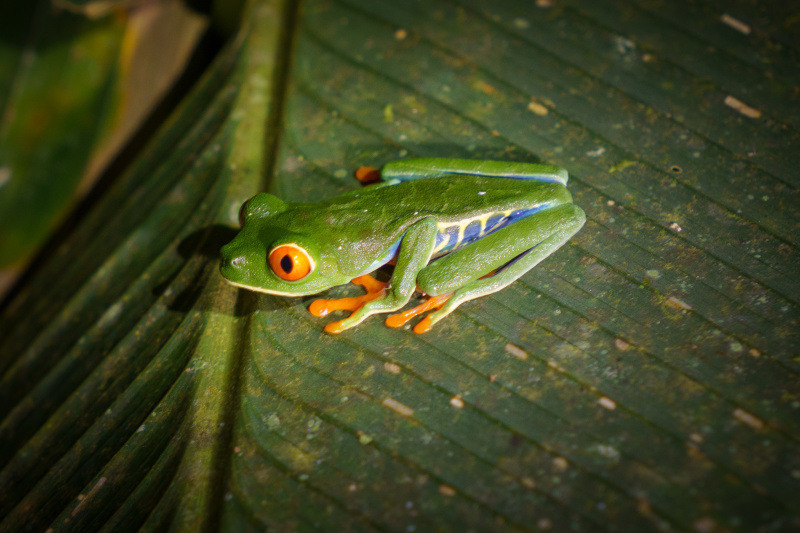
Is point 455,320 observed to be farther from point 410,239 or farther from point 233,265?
point 233,265

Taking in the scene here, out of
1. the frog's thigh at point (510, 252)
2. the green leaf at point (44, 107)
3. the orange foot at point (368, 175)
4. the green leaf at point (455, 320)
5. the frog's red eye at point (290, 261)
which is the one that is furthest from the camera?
the green leaf at point (44, 107)

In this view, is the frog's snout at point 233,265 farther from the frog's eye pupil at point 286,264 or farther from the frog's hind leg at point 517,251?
the frog's hind leg at point 517,251

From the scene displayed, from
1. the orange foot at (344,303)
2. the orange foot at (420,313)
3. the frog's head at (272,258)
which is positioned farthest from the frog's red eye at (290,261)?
the orange foot at (420,313)

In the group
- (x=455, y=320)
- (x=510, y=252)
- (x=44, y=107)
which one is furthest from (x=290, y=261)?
(x=44, y=107)

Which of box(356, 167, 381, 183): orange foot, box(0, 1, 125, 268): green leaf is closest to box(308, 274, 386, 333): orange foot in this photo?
box(356, 167, 381, 183): orange foot

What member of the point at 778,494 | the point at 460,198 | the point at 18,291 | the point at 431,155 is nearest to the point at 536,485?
Result: the point at 778,494

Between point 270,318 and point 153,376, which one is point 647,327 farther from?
point 153,376

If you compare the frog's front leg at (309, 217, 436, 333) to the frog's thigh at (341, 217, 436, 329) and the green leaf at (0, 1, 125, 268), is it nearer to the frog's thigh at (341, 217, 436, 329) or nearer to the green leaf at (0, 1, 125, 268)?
the frog's thigh at (341, 217, 436, 329)
